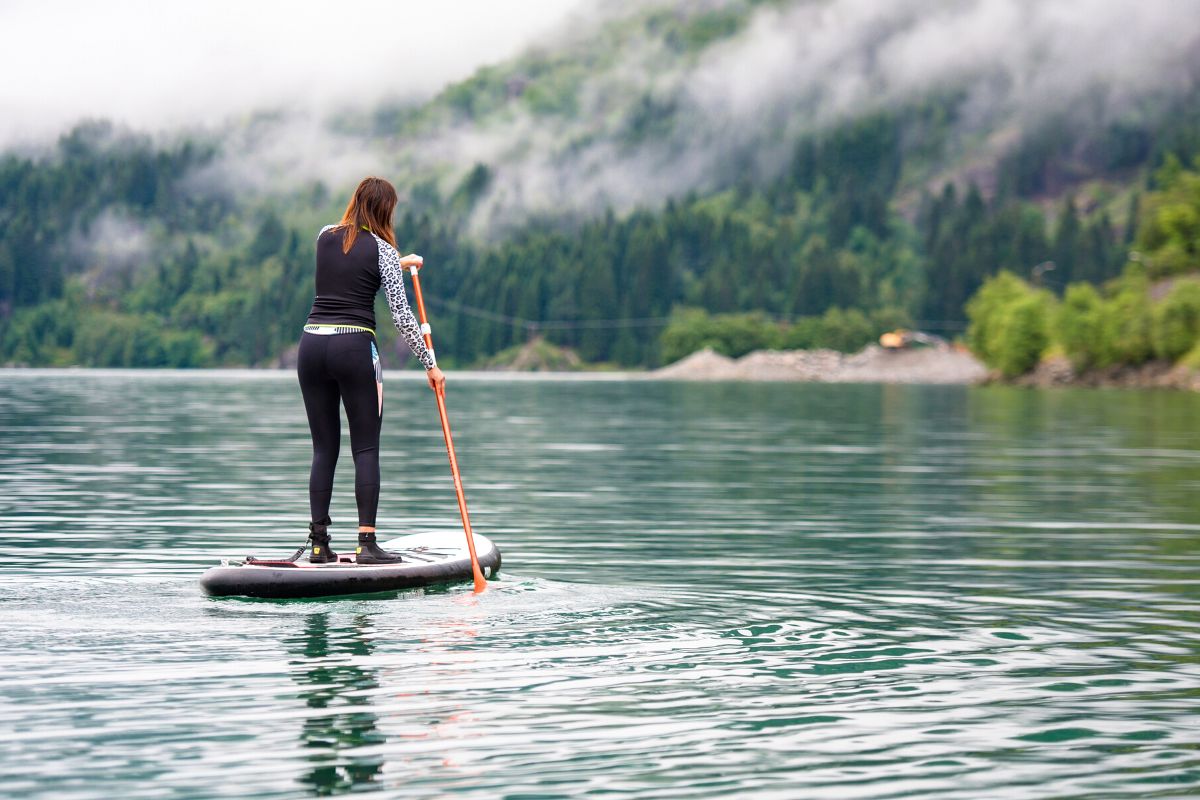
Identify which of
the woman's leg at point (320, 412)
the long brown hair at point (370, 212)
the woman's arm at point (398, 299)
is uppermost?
the long brown hair at point (370, 212)

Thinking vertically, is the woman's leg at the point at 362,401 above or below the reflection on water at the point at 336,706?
above

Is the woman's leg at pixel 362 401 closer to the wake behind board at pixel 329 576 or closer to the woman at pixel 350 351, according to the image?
the woman at pixel 350 351

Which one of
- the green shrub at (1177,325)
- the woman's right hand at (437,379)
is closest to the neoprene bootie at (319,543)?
the woman's right hand at (437,379)

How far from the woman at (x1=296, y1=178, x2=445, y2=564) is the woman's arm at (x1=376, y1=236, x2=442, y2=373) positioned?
11mm

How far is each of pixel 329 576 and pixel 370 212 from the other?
3.89m

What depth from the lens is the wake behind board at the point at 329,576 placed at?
1656cm

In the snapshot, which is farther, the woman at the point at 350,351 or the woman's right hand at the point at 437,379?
the woman's right hand at the point at 437,379

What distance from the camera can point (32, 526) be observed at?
986 inches

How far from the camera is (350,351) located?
1748 cm

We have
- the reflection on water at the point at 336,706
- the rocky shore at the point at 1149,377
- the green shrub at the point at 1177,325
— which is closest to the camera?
the reflection on water at the point at 336,706

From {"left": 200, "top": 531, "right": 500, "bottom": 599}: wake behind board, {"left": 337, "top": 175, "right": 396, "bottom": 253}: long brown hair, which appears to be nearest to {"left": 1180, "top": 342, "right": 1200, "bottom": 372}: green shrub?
{"left": 200, "top": 531, "right": 500, "bottom": 599}: wake behind board

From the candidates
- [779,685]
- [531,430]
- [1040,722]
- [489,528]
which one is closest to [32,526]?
[489,528]

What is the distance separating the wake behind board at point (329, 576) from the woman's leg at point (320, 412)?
716 mm

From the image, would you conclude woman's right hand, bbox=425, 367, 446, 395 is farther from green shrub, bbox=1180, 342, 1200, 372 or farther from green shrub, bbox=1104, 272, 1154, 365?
green shrub, bbox=1104, 272, 1154, 365
